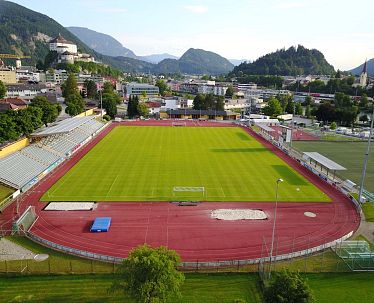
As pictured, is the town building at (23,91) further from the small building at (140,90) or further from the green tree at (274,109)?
the green tree at (274,109)

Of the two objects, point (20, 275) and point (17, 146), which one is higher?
point (17, 146)

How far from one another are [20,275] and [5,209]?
1212 cm

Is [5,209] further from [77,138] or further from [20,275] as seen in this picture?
[77,138]

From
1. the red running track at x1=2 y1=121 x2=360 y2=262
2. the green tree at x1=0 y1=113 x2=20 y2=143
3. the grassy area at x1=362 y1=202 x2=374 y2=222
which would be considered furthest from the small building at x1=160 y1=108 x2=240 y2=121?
the grassy area at x1=362 y1=202 x2=374 y2=222

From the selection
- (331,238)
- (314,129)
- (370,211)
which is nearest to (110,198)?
(331,238)

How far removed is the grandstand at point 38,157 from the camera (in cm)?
3766

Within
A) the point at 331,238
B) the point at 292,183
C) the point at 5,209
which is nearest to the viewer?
the point at 331,238

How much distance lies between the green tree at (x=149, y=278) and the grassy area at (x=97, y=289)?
2993 mm

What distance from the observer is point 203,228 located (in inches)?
A: 1121

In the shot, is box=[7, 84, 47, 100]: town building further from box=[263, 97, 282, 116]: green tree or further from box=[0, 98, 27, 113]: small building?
box=[263, 97, 282, 116]: green tree

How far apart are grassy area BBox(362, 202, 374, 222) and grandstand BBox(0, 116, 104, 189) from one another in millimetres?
34696

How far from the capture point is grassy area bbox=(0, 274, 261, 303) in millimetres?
19469

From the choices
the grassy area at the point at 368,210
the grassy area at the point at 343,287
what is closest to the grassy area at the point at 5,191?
the grassy area at the point at 343,287

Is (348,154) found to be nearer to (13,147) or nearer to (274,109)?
(274,109)
